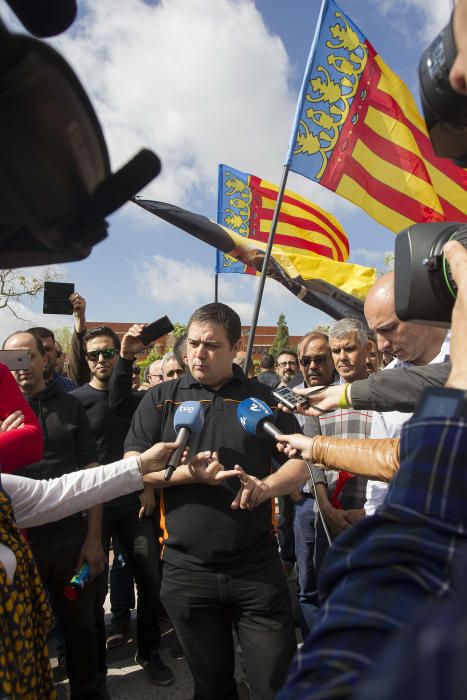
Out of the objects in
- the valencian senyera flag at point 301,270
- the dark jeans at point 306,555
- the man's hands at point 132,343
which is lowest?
the dark jeans at point 306,555

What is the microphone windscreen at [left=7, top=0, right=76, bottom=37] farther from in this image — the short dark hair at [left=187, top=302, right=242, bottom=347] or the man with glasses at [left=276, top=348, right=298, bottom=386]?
the man with glasses at [left=276, top=348, right=298, bottom=386]

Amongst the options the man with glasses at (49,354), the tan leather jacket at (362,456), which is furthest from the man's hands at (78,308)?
the tan leather jacket at (362,456)

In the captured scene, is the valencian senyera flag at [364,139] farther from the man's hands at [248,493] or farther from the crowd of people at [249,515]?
the man's hands at [248,493]

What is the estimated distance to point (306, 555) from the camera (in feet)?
11.8

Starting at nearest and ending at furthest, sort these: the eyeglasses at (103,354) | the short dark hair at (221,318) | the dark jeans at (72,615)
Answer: the short dark hair at (221,318) < the dark jeans at (72,615) < the eyeglasses at (103,354)

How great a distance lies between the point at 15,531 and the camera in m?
1.71

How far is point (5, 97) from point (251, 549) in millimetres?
2042

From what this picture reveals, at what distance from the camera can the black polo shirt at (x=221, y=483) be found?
7.16 feet

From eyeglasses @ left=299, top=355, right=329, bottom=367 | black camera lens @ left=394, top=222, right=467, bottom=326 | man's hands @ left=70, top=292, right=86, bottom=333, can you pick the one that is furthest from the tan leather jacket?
man's hands @ left=70, top=292, right=86, bottom=333

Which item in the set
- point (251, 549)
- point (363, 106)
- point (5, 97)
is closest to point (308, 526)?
point (251, 549)

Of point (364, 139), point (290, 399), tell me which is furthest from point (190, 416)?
point (364, 139)

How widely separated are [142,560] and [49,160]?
125 inches

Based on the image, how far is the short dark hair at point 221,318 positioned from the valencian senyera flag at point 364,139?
8.65ft

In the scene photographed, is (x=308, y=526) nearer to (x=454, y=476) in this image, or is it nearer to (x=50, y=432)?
(x=50, y=432)
